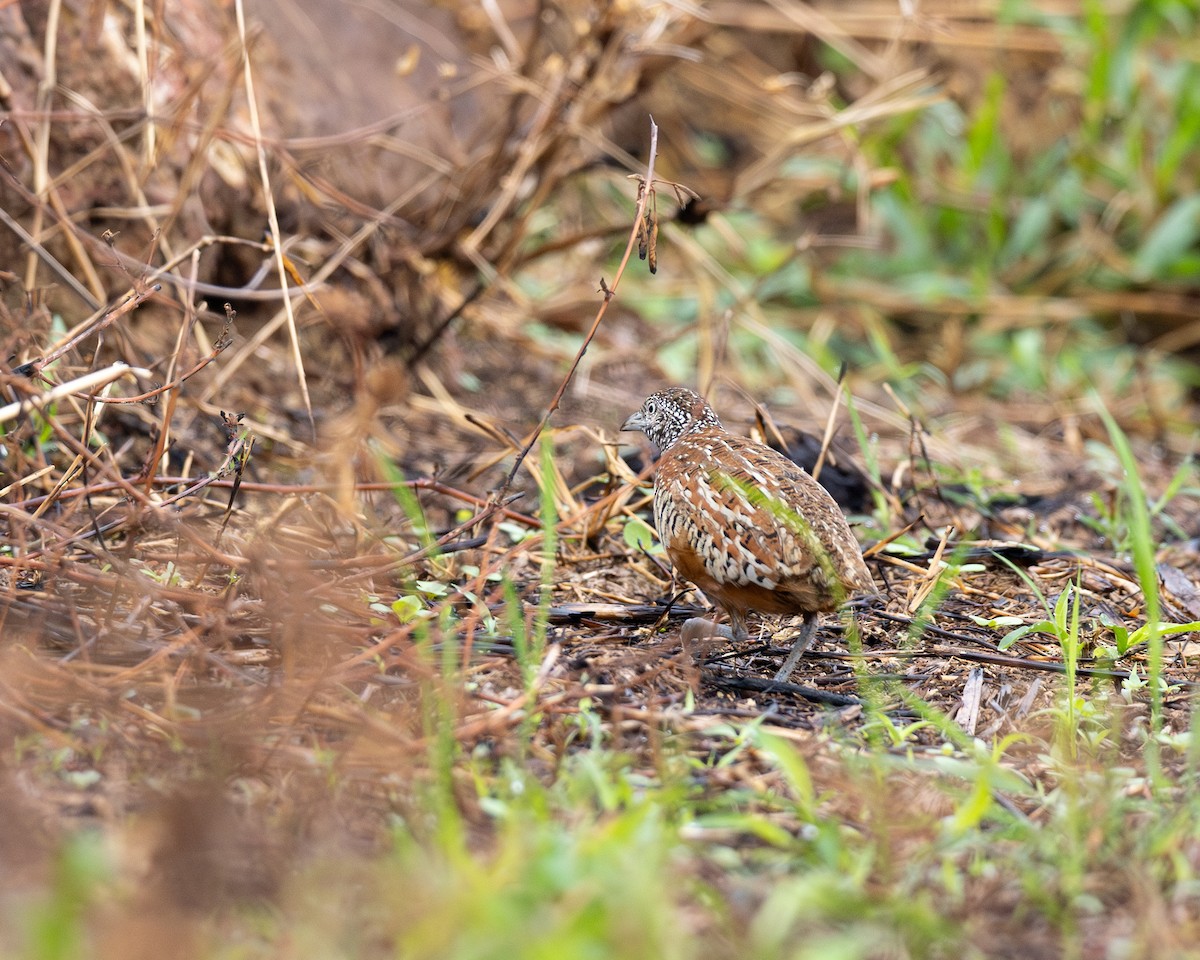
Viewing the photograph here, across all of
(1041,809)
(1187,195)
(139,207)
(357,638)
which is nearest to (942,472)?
(1041,809)

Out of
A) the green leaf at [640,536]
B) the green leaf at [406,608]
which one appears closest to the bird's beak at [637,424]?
the green leaf at [640,536]

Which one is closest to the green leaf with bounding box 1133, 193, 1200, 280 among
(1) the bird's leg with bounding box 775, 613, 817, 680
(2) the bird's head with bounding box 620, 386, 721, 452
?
(2) the bird's head with bounding box 620, 386, 721, 452

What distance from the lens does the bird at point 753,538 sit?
11.8ft

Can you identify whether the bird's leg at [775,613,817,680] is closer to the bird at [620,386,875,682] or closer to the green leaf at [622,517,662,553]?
the bird at [620,386,875,682]

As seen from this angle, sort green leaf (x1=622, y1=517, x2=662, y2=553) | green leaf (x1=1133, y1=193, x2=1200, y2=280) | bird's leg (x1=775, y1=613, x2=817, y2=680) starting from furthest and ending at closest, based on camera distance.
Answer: green leaf (x1=1133, y1=193, x2=1200, y2=280) → green leaf (x1=622, y1=517, x2=662, y2=553) → bird's leg (x1=775, y1=613, x2=817, y2=680)

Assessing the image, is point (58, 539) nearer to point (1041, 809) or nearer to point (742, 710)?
point (742, 710)

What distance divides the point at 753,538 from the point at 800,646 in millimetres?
403

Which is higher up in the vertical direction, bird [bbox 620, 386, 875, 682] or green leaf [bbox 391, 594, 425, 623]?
bird [bbox 620, 386, 875, 682]

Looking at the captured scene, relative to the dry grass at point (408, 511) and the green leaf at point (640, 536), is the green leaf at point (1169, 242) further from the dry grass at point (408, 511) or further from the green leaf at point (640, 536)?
the green leaf at point (640, 536)

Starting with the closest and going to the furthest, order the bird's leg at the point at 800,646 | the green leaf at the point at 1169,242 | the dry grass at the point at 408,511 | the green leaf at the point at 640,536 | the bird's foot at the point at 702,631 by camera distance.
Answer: the dry grass at the point at 408,511 < the bird's leg at the point at 800,646 < the bird's foot at the point at 702,631 < the green leaf at the point at 640,536 < the green leaf at the point at 1169,242

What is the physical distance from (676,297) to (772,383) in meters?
1.11

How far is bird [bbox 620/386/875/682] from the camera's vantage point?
142 inches

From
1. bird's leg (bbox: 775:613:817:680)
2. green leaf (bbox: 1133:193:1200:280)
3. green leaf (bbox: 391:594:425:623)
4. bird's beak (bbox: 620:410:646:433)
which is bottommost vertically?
green leaf (bbox: 391:594:425:623)

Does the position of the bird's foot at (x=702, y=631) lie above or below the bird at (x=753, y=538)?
below
